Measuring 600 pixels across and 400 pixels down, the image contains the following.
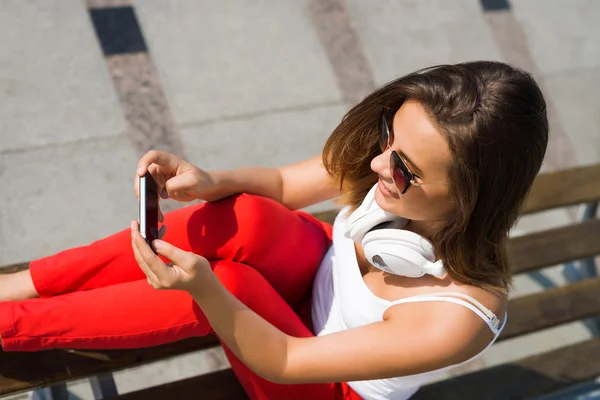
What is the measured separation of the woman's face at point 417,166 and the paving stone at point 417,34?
2374 mm

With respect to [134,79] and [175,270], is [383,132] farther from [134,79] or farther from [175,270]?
[134,79]

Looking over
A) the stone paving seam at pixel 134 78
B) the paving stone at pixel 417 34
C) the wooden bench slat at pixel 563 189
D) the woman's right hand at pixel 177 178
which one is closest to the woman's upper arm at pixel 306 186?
the woman's right hand at pixel 177 178

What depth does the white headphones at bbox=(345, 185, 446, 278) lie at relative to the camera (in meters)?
1.77

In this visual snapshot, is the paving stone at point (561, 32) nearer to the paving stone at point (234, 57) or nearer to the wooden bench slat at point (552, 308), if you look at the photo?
the paving stone at point (234, 57)

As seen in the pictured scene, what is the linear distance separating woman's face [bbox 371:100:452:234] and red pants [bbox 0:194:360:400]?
1.37 feet

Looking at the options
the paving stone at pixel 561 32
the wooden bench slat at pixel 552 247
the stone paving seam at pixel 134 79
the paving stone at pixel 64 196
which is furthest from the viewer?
the paving stone at pixel 561 32

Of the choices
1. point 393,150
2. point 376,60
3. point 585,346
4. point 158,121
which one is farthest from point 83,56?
point 585,346

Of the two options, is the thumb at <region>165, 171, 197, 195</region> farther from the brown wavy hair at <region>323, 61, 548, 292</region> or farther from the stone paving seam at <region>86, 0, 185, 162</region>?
the stone paving seam at <region>86, 0, 185, 162</region>

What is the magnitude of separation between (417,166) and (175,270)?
64 cm

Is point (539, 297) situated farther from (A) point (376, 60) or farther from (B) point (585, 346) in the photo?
(A) point (376, 60)

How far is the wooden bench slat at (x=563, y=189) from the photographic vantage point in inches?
108

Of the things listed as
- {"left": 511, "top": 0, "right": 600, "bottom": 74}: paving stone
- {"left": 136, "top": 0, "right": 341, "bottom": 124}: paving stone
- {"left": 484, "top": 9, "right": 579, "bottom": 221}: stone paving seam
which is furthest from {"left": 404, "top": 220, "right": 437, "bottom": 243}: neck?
{"left": 511, "top": 0, "right": 600, "bottom": 74}: paving stone

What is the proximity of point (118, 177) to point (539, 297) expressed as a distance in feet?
6.26

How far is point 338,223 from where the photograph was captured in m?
2.15
